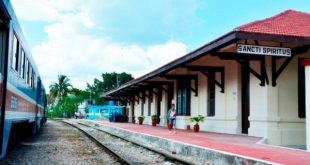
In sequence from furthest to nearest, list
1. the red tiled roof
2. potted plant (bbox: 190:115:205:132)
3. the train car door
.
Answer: potted plant (bbox: 190:115:205:132)
the red tiled roof
the train car door

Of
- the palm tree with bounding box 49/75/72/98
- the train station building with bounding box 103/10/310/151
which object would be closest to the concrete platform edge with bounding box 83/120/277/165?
the train station building with bounding box 103/10/310/151

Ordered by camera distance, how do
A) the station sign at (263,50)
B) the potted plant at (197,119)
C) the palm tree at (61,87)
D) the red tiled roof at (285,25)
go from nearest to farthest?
the station sign at (263,50) → the red tiled roof at (285,25) → the potted plant at (197,119) → the palm tree at (61,87)

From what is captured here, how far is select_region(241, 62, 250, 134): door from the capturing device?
15.7 meters

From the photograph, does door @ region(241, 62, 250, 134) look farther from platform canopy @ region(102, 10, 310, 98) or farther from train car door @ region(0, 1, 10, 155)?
train car door @ region(0, 1, 10, 155)

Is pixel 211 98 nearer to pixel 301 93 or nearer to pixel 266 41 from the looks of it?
pixel 301 93

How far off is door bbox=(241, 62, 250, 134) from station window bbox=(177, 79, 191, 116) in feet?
18.7

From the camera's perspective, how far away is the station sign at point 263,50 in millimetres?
11562

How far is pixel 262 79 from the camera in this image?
13672mm

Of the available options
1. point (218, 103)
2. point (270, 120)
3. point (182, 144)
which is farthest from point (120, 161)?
point (218, 103)

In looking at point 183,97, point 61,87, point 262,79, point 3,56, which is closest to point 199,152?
point 262,79

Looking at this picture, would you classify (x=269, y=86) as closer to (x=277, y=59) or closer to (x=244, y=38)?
(x=277, y=59)

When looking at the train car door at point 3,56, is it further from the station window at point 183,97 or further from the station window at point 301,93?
the station window at point 183,97

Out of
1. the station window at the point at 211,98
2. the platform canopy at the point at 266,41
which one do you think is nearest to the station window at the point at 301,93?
the platform canopy at the point at 266,41

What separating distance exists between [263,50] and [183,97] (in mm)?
A: 11705
